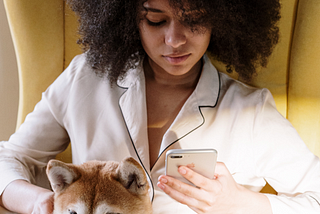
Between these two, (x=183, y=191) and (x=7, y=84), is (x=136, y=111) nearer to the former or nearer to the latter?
(x=183, y=191)

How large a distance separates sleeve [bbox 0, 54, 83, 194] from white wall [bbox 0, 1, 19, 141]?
1.75ft

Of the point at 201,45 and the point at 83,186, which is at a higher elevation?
the point at 201,45

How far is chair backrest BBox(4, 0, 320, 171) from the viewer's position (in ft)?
3.61

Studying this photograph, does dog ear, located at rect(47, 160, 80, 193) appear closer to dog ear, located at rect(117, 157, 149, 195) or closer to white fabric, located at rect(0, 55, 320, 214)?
dog ear, located at rect(117, 157, 149, 195)

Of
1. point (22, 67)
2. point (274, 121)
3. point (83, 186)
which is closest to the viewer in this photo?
point (83, 186)

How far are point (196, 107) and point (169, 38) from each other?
0.29 m

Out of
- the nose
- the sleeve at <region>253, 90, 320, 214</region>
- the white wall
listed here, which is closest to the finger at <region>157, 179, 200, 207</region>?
the sleeve at <region>253, 90, 320, 214</region>

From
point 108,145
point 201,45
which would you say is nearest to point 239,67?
point 201,45

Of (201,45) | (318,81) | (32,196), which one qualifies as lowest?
(32,196)

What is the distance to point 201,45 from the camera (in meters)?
0.92

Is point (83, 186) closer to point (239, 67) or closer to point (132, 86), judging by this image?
point (132, 86)

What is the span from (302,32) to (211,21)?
46 cm

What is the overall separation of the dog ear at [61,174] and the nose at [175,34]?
444 mm

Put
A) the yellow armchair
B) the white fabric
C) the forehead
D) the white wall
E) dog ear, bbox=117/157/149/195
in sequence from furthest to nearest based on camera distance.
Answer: the white wall
the yellow armchair
the white fabric
the forehead
dog ear, bbox=117/157/149/195
